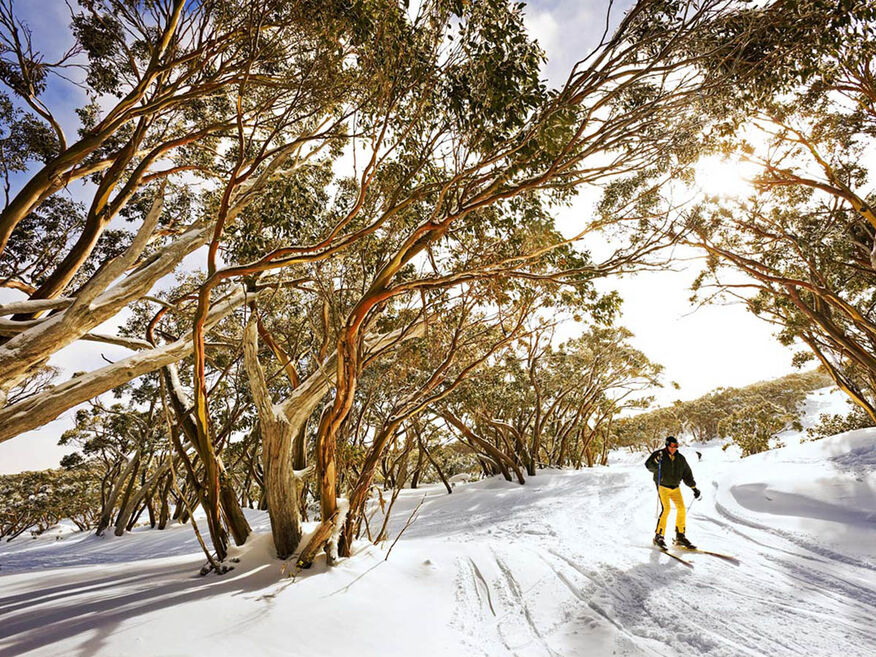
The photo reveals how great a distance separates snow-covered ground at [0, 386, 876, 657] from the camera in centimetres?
324

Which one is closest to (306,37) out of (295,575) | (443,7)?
(443,7)

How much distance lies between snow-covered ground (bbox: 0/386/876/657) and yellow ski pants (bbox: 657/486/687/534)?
0.44 metres

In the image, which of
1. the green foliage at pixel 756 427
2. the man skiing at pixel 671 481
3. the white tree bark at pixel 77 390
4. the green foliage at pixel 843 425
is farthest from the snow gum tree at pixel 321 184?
the green foliage at pixel 756 427

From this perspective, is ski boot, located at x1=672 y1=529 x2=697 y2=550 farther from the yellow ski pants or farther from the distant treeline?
the distant treeline

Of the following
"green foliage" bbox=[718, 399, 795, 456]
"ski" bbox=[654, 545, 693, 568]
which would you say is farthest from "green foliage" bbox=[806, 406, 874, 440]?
"ski" bbox=[654, 545, 693, 568]

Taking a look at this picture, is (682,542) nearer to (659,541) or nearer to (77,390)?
(659,541)

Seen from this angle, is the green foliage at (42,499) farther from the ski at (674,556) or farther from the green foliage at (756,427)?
the green foliage at (756,427)

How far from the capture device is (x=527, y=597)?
170 inches

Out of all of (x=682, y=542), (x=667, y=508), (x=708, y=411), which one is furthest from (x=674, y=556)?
(x=708, y=411)

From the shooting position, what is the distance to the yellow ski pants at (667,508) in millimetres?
5969

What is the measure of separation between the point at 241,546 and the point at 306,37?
7503mm

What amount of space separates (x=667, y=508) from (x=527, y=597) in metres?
3.11

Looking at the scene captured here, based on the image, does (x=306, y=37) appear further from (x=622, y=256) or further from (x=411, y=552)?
(x=411, y=552)

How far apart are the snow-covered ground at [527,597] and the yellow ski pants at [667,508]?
1.43 ft
